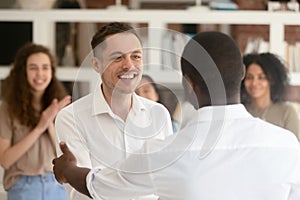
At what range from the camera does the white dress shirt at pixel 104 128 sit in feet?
5.83

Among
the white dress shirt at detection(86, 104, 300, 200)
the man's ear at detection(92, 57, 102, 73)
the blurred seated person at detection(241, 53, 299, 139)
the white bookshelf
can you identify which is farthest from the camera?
the white bookshelf

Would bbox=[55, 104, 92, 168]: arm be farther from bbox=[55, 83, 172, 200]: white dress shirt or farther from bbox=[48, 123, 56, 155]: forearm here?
bbox=[48, 123, 56, 155]: forearm

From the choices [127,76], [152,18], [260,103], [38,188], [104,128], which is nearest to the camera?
[127,76]

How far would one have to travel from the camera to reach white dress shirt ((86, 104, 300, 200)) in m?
1.52

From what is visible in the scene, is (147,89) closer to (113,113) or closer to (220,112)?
(113,113)

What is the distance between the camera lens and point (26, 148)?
3074 mm

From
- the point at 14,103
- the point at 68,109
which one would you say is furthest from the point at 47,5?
the point at 68,109

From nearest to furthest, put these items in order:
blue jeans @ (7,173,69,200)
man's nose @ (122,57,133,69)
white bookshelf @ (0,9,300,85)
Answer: man's nose @ (122,57,133,69) < blue jeans @ (7,173,69,200) < white bookshelf @ (0,9,300,85)

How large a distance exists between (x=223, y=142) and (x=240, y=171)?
0.08 metres

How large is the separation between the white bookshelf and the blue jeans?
147 cm

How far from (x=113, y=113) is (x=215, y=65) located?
0.44 meters

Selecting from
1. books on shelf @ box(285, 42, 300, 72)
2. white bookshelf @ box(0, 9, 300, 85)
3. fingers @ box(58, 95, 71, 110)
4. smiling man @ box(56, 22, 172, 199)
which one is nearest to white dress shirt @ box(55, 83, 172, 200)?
smiling man @ box(56, 22, 172, 199)

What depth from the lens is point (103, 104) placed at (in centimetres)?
191

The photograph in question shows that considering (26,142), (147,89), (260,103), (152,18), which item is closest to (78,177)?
(147,89)
